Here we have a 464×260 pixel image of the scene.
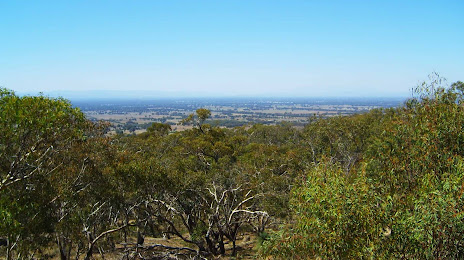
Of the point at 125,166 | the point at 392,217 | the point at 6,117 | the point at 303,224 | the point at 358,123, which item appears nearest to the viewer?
the point at 392,217

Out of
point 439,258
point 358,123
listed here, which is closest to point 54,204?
point 439,258

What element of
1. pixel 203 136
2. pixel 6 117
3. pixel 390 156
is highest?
pixel 6 117

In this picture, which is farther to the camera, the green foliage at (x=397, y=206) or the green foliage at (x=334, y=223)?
the green foliage at (x=334, y=223)

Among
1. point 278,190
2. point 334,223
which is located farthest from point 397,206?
point 278,190

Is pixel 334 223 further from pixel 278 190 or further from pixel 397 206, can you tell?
pixel 278 190

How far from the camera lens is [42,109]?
9.18 metres

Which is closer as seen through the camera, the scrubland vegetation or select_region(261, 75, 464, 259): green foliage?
select_region(261, 75, 464, 259): green foliage

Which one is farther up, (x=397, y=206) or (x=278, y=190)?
(x=397, y=206)

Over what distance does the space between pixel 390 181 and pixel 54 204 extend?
10.7 metres

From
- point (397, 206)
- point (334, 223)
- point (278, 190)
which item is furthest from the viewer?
point (278, 190)

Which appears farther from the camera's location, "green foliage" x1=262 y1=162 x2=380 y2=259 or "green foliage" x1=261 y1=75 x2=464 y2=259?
"green foliage" x1=262 y1=162 x2=380 y2=259

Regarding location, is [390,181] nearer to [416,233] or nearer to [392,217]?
[392,217]

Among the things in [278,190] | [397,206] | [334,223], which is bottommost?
[278,190]

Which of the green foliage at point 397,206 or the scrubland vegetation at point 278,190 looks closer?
the green foliage at point 397,206
